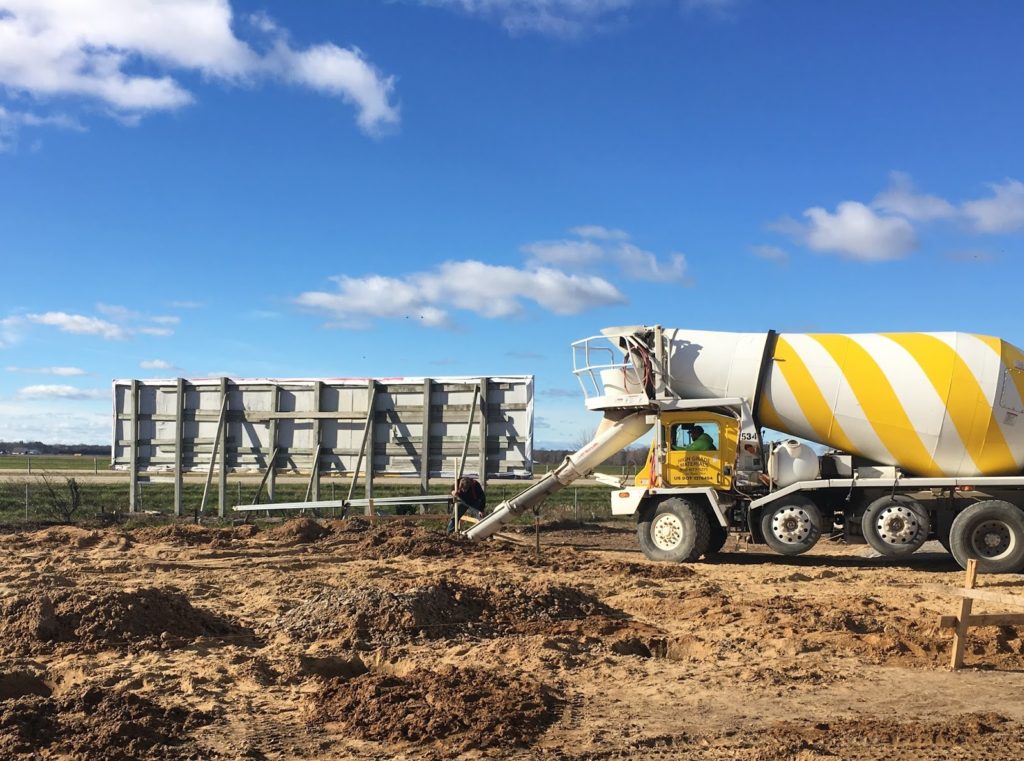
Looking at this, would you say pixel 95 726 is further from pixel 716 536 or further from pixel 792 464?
pixel 716 536

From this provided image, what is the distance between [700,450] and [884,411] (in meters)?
2.74

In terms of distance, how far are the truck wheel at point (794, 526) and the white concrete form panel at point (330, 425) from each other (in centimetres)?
784

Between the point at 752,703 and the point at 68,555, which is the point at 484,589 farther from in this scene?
the point at 68,555

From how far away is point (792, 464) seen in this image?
14.6m

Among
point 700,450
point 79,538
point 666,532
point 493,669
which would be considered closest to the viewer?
point 493,669

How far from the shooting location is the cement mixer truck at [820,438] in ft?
45.3

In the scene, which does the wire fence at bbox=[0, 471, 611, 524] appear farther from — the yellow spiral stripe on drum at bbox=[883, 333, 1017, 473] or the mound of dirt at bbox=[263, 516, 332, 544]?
the yellow spiral stripe on drum at bbox=[883, 333, 1017, 473]

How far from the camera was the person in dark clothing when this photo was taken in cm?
1819

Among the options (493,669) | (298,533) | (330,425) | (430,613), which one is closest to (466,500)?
(298,533)

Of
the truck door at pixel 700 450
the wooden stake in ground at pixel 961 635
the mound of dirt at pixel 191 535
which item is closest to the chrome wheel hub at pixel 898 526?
the truck door at pixel 700 450

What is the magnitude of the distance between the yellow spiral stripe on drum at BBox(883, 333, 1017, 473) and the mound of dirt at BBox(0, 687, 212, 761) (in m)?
11.1

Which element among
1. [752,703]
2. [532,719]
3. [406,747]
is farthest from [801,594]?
[406,747]

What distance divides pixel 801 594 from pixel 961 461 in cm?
369

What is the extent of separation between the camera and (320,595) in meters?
9.78
